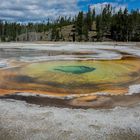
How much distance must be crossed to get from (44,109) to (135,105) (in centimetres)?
323

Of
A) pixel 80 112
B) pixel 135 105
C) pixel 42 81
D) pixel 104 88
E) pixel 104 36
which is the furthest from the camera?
pixel 104 36

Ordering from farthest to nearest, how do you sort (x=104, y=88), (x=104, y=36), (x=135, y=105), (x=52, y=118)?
1. (x=104, y=36)
2. (x=104, y=88)
3. (x=135, y=105)
4. (x=52, y=118)

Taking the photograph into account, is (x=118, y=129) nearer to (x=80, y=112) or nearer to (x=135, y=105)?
(x=80, y=112)

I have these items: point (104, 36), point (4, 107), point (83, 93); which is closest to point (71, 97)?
point (83, 93)

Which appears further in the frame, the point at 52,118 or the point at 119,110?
A: the point at 119,110

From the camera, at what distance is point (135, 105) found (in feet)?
34.9

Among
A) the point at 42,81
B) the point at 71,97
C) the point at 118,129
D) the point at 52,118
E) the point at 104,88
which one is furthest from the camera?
the point at 42,81

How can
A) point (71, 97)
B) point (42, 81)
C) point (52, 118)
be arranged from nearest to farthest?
point (52, 118), point (71, 97), point (42, 81)

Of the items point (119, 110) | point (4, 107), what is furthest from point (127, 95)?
point (4, 107)

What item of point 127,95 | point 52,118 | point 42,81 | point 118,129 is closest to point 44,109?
point 52,118

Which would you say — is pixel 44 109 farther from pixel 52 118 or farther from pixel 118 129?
pixel 118 129

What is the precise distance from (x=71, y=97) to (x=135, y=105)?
2598mm

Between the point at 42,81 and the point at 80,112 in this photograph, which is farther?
the point at 42,81

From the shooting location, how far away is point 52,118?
9.08 meters
